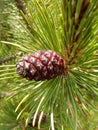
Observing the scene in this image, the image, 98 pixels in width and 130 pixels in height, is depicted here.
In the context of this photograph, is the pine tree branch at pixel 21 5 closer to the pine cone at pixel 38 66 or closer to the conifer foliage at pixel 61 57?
the conifer foliage at pixel 61 57

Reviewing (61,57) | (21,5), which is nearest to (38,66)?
(61,57)

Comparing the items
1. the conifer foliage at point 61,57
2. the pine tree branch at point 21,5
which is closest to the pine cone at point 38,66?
the conifer foliage at point 61,57

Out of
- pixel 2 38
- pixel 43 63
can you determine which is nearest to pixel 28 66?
pixel 43 63

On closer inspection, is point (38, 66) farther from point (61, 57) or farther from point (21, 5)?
point (21, 5)

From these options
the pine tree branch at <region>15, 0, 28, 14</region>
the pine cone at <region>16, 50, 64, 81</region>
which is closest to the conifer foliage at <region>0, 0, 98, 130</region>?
the pine cone at <region>16, 50, 64, 81</region>

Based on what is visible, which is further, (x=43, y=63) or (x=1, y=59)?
(x=1, y=59)

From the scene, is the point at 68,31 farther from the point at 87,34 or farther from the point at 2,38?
the point at 2,38

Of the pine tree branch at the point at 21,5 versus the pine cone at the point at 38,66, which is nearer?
the pine cone at the point at 38,66

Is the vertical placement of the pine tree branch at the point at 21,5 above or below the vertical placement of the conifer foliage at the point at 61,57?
above
